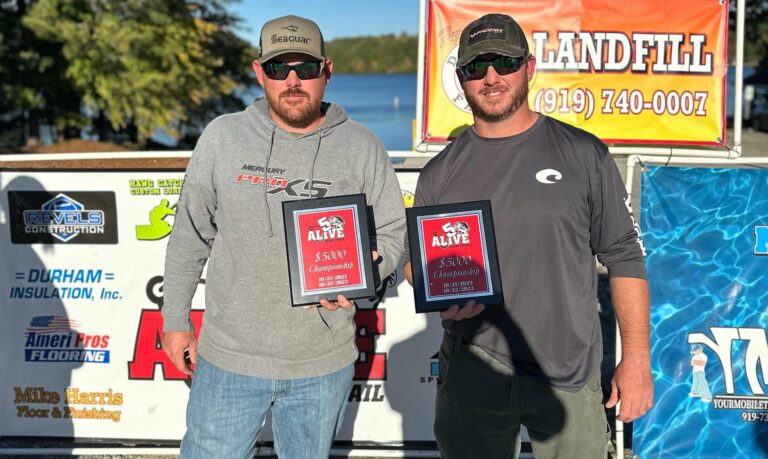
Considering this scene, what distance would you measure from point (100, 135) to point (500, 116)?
27.6 meters

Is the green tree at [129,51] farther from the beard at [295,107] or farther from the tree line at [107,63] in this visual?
the beard at [295,107]

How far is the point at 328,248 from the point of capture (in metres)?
2.70

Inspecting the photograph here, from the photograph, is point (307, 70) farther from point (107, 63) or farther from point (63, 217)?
point (107, 63)

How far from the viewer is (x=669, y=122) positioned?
4824 mm

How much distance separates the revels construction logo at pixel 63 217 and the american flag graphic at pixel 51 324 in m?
0.48

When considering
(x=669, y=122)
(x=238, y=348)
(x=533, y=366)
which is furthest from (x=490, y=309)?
(x=669, y=122)

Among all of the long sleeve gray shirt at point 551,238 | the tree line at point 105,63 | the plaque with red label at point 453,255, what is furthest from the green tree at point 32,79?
the long sleeve gray shirt at point 551,238

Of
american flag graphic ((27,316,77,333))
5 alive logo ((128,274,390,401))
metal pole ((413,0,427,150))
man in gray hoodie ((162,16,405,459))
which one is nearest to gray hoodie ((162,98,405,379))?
man in gray hoodie ((162,16,405,459))

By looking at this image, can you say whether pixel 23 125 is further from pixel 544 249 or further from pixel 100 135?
pixel 544 249

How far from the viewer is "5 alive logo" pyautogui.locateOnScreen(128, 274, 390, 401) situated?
424cm

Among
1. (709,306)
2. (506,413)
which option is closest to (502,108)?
(506,413)

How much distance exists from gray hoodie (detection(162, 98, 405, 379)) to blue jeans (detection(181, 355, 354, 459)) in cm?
5

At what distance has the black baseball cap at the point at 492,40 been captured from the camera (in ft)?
8.64

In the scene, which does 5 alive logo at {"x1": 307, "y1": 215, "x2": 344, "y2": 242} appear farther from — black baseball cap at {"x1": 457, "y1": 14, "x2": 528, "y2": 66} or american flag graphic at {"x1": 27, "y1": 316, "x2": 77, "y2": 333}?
american flag graphic at {"x1": 27, "y1": 316, "x2": 77, "y2": 333}
